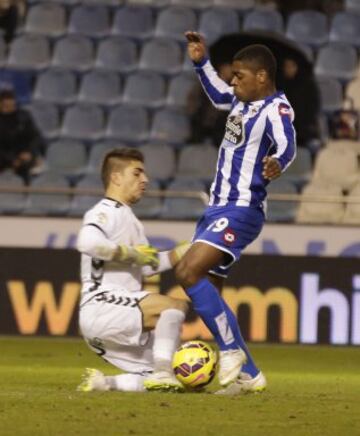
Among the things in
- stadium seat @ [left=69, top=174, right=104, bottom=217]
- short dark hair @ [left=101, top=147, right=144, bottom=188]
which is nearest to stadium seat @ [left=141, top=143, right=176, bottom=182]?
stadium seat @ [left=69, top=174, right=104, bottom=217]

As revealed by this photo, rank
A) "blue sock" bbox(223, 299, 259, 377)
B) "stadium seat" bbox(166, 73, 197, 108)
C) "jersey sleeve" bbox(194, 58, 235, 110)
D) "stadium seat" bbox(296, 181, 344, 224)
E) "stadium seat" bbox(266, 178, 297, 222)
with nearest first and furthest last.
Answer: "blue sock" bbox(223, 299, 259, 377) → "jersey sleeve" bbox(194, 58, 235, 110) → "stadium seat" bbox(296, 181, 344, 224) → "stadium seat" bbox(266, 178, 297, 222) → "stadium seat" bbox(166, 73, 197, 108)

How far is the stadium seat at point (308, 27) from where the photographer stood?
17953 mm

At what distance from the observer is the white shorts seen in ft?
25.6

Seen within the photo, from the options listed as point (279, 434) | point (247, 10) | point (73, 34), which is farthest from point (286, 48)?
point (279, 434)

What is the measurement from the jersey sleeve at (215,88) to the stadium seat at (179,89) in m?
8.56

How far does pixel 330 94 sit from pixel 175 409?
10.9m

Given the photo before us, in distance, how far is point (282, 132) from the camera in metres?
7.96

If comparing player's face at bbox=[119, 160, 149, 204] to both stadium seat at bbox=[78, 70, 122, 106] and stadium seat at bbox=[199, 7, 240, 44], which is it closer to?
stadium seat at bbox=[78, 70, 122, 106]

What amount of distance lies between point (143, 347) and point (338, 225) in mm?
6456

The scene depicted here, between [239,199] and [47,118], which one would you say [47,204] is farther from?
[239,199]

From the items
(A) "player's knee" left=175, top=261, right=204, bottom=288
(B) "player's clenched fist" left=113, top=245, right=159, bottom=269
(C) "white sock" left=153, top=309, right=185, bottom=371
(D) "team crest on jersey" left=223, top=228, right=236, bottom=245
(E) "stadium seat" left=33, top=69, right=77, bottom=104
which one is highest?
(E) "stadium seat" left=33, top=69, right=77, bottom=104

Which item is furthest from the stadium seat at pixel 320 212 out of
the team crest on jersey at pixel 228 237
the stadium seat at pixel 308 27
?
the team crest on jersey at pixel 228 237

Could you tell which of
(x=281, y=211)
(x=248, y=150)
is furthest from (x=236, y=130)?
(x=281, y=211)

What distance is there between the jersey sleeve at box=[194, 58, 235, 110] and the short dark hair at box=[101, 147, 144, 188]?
2.26 ft
